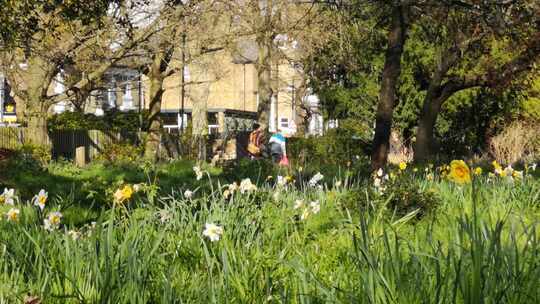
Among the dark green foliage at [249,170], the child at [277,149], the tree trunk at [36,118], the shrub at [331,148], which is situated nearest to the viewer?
the dark green foliage at [249,170]

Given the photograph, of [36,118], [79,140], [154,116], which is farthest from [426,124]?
[79,140]

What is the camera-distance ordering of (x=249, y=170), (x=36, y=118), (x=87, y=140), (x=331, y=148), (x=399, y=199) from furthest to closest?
(x=87, y=140) < (x=331, y=148) < (x=36, y=118) < (x=249, y=170) < (x=399, y=199)

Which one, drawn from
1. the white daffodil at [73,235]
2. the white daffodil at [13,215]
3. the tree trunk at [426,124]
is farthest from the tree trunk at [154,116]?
the white daffodil at [73,235]

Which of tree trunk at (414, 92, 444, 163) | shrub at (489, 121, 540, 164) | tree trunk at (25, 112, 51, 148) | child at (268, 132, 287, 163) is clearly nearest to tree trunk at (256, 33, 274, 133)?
tree trunk at (25, 112, 51, 148)

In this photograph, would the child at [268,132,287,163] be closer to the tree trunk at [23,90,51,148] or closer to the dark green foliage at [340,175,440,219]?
the tree trunk at [23,90,51,148]

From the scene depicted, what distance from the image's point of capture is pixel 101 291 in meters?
2.87

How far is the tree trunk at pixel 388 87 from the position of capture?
1183 centimetres

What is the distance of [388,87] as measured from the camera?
39.5ft

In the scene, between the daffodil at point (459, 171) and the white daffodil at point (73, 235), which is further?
the daffodil at point (459, 171)

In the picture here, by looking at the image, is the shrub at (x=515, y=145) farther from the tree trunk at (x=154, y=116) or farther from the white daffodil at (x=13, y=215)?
the white daffodil at (x=13, y=215)

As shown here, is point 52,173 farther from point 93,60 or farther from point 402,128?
point 402,128

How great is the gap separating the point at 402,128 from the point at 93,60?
1081 centimetres

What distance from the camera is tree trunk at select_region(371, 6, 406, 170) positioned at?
1183 cm

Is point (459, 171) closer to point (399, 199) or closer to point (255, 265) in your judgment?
point (255, 265)
